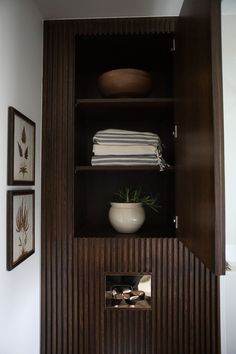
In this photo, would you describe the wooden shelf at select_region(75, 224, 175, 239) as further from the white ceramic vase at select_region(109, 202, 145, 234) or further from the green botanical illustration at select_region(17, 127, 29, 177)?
the green botanical illustration at select_region(17, 127, 29, 177)

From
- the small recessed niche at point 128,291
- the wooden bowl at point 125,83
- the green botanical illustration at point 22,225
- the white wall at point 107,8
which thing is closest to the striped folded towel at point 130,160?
the wooden bowl at point 125,83

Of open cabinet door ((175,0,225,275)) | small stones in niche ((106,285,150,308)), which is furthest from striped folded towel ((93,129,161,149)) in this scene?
small stones in niche ((106,285,150,308))

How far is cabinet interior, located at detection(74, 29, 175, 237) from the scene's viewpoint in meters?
1.33

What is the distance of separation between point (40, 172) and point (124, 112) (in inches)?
20.8

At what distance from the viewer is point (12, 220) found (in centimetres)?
89

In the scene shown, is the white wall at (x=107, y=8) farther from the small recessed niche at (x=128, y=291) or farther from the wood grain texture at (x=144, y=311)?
the small recessed niche at (x=128, y=291)

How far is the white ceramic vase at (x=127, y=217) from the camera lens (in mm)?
1267

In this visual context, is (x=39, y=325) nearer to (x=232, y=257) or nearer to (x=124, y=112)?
(x=232, y=257)

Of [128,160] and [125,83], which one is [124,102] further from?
[128,160]

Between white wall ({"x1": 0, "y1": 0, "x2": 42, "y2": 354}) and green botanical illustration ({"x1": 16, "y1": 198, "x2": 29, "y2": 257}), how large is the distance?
8 cm

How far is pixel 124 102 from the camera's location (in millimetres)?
1210

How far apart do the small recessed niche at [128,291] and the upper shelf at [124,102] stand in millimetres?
803

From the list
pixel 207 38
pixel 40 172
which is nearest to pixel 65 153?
pixel 40 172

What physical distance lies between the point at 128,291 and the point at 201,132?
85 centimetres
